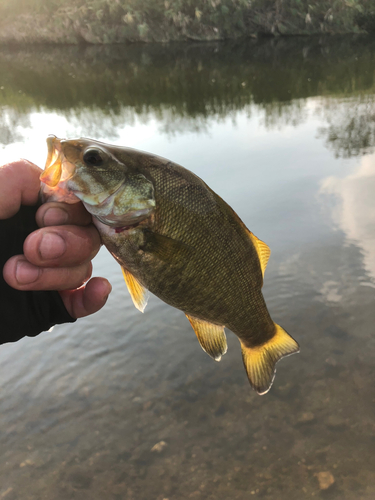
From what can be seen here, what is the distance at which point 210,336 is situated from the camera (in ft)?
7.64

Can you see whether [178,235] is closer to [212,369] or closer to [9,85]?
[212,369]

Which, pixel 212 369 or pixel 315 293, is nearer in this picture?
pixel 212 369

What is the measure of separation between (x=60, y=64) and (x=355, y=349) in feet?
123

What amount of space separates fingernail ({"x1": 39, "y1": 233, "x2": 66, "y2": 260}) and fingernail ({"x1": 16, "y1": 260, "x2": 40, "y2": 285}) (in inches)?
4.4

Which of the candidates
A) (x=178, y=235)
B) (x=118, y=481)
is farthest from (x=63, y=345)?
(x=178, y=235)

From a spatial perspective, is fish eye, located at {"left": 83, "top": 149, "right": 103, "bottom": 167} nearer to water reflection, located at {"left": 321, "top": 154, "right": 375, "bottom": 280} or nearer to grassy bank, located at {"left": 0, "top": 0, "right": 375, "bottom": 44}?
water reflection, located at {"left": 321, "top": 154, "right": 375, "bottom": 280}

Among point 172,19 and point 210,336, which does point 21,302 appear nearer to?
point 210,336

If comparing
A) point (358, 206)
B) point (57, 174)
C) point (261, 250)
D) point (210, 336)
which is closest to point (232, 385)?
point (210, 336)

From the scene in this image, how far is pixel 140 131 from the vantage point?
49.7ft

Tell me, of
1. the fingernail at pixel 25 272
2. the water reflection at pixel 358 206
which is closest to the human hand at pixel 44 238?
the fingernail at pixel 25 272

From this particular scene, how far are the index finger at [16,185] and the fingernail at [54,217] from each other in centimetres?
14

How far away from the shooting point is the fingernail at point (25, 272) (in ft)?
6.11

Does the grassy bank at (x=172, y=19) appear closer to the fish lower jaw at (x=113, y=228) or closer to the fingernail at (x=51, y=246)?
the fish lower jaw at (x=113, y=228)

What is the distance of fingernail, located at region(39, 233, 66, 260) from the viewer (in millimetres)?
1785
